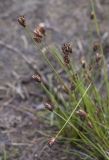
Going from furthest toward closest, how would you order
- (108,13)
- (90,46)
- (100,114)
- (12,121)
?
(108,13) < (90,46) < (12,121) < (100,114)

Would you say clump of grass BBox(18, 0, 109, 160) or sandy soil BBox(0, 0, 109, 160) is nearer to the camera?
clump of grass BBox(18, 0, 109, 160)

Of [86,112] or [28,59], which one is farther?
[28,59]

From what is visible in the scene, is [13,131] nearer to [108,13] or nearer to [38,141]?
[38,141]

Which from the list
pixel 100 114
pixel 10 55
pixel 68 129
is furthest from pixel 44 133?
pixel 10 55

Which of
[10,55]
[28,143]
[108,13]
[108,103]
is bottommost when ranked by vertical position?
[28,143]

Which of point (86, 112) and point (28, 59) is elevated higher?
point (28, 59)

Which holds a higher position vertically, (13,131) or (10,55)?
(10,55)

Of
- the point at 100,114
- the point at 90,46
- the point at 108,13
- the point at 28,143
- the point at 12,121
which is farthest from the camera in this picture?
the point at 108,13

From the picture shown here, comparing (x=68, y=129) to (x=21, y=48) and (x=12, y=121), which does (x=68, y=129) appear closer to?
(x=12, y=121)

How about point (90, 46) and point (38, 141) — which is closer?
point (38, 141)

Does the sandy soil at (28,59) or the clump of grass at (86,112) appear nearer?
the clump of grass at (86,112)
